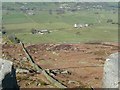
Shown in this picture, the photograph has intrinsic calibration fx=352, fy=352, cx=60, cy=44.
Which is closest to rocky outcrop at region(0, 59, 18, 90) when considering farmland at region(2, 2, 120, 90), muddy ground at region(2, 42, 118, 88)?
farmland at region(2, 2, 120, 90)

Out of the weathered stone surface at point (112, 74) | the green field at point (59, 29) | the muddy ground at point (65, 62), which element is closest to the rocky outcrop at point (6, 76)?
the weathered stone surface at point (112, 74)

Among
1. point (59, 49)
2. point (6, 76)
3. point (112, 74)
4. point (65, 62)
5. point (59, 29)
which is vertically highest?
point (112, 74)

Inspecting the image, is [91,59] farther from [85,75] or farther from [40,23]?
[40,23]

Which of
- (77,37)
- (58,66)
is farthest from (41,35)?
(58,66)

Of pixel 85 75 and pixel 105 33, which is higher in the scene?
→ pixel 85 75

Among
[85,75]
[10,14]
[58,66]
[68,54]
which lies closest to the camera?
[85,75]

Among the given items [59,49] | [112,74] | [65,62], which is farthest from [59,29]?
[112,74]

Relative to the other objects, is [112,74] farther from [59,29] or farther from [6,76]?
[59,29]
